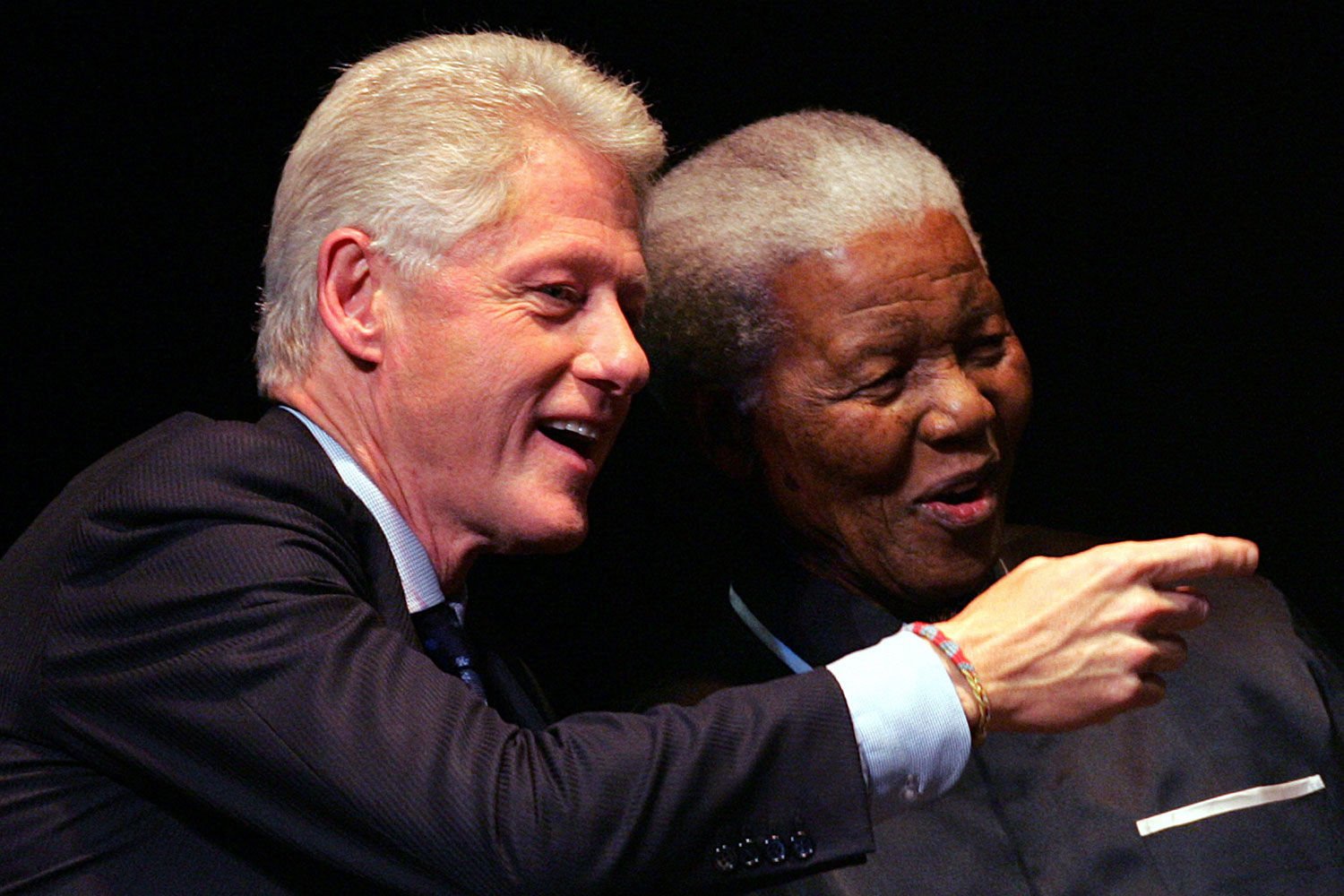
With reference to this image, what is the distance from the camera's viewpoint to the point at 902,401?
77.5 inches

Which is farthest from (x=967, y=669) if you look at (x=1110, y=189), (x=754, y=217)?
(x=1110, y=189)

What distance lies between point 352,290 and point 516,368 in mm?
208

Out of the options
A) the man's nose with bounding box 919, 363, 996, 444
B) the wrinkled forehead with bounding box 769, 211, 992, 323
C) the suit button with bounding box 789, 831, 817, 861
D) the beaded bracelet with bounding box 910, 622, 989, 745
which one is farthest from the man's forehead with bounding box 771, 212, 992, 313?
the suit button with bounding box 789, 831, 817, 861

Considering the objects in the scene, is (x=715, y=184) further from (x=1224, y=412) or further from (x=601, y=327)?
(x=1224, y=412)

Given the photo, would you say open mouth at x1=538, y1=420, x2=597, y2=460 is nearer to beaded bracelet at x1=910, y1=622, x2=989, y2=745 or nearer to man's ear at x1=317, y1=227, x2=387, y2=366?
man's ear at x1=317, y1=227, x2=387, y2=366

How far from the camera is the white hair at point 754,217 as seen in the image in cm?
202

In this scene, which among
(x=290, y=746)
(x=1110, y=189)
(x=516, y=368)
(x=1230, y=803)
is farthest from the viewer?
(x=1110, y=189)

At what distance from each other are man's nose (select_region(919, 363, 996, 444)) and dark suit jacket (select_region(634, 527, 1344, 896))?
254mm

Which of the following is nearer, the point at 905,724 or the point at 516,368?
the point at 905,724

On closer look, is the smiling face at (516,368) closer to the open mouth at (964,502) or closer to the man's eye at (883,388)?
the man's eye at (883,388)

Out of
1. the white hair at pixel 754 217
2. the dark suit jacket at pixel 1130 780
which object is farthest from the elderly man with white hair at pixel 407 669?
the dark suit jacket at pixel 1130 780

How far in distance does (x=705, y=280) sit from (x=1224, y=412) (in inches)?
41.2

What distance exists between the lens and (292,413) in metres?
1.68

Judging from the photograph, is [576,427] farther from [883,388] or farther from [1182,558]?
[1182,558]
